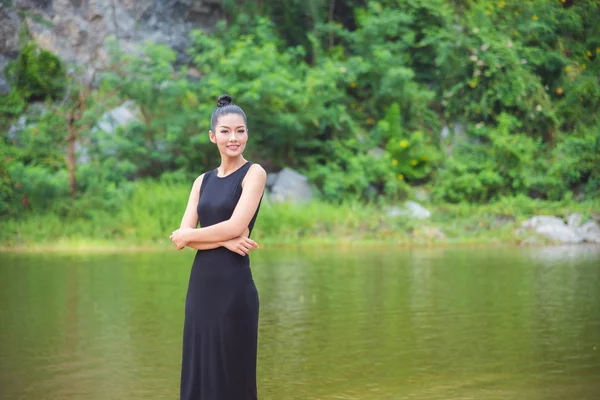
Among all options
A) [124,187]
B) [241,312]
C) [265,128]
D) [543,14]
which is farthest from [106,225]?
[241,312]

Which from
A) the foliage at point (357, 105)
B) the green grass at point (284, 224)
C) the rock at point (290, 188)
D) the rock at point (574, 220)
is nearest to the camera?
the green grass at point (284, 224)

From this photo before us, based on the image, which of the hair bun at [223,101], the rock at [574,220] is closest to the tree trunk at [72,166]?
the rock at [574,220]

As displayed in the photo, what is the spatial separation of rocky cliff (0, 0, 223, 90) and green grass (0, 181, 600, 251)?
5597 mm

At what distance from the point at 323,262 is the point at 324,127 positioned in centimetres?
A: 679

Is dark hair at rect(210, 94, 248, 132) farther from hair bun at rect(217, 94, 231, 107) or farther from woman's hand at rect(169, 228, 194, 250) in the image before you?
woman's hand at rect(169, 228, 194, 250)

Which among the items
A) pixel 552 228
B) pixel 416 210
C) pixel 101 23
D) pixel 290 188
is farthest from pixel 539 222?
pixel 101 23

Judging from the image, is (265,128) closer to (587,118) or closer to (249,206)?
(587,118)

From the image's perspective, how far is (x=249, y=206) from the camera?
3.99 meters

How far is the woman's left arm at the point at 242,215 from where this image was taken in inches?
156

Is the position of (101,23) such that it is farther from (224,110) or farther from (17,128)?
(224,110)

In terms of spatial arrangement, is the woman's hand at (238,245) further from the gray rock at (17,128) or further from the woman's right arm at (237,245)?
the gray rock at (17,128)

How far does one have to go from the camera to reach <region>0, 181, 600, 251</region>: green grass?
1780 centimetres

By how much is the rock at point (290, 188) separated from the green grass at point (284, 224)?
652mm

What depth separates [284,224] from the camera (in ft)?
60.7
